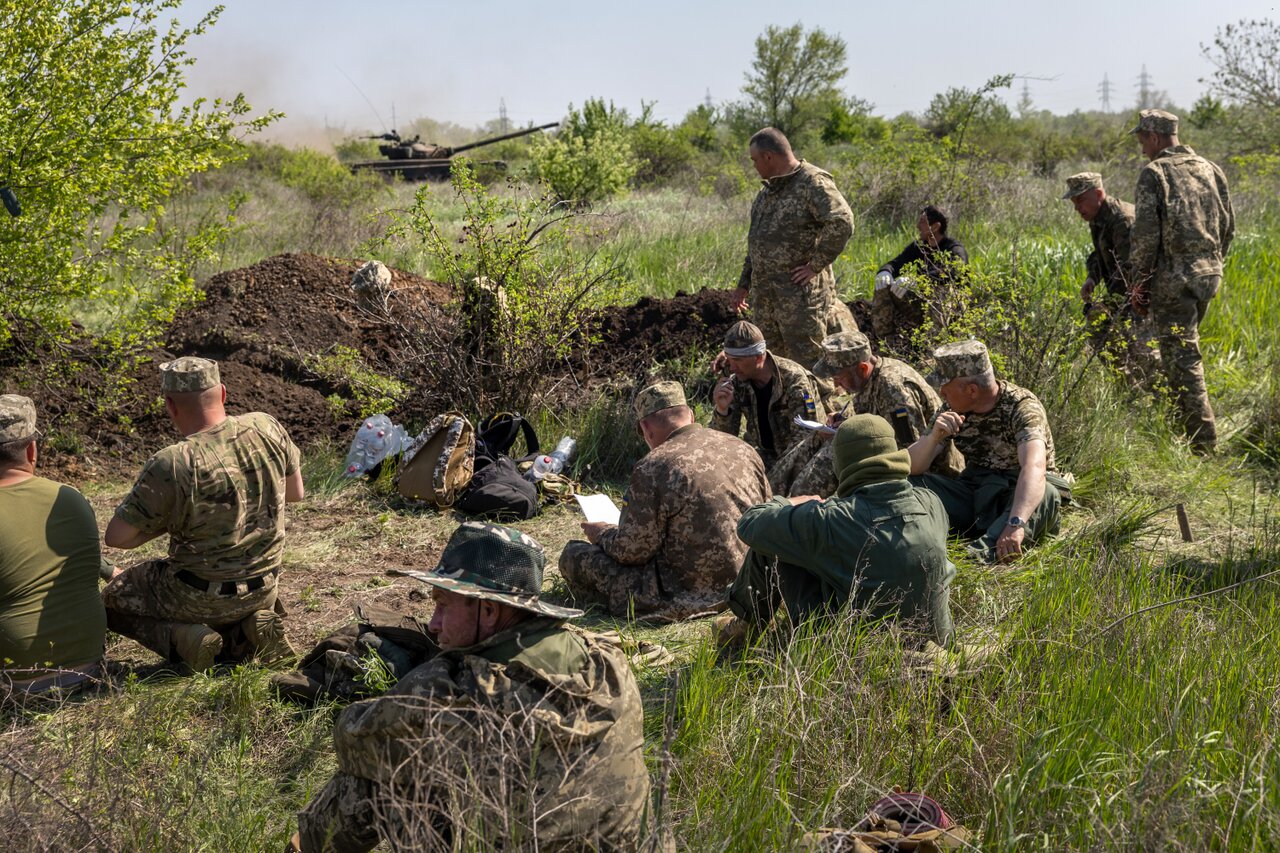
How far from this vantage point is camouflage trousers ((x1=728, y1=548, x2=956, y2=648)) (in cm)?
427

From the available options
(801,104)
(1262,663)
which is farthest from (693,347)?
(801,104)

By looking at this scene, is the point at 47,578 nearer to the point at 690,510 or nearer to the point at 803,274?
the point at 690,510

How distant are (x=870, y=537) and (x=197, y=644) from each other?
110 inches

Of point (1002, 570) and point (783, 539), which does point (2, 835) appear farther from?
point (1002, 570)

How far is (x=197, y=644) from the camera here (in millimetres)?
4824

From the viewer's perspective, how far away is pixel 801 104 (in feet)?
121

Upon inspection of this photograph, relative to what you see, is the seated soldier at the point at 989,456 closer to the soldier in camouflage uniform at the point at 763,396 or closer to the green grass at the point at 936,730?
the green grass at the point at 936,730

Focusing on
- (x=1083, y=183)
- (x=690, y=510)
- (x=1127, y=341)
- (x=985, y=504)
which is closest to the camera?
(x=690, y=510)

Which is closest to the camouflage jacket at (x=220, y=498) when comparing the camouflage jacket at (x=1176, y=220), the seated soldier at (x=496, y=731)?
the seated soldier at (x=496, y=731)

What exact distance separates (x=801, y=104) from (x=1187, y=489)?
3172 cm

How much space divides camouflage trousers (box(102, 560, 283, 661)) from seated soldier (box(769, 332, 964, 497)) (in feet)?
9.75

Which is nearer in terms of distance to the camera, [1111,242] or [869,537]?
[869,537]

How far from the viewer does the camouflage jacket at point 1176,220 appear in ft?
26.4

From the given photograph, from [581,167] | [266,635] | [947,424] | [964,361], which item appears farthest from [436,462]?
[581,167]
